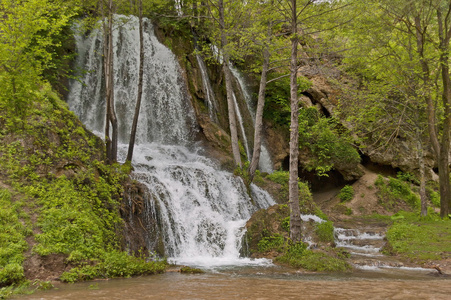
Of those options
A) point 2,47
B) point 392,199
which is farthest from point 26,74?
point 392,199

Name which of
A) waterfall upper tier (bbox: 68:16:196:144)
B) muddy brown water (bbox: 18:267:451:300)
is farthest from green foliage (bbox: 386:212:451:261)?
waterfall upper tier (bbox: 68:16:196:144)

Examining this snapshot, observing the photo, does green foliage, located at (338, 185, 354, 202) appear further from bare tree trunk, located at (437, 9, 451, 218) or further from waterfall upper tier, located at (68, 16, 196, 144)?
waterfall upper tier, located at (68, 16, 196, 144)

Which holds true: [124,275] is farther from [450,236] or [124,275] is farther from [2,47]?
[450,236]

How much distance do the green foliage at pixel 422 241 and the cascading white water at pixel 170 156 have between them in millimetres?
4834

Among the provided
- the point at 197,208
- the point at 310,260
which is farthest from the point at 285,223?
the point at 197,208

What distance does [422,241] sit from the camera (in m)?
11.5

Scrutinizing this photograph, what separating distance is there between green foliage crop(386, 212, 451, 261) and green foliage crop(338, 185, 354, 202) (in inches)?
336

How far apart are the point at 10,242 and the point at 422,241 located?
11.3 m

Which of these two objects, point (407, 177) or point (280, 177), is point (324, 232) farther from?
point (407, 177)

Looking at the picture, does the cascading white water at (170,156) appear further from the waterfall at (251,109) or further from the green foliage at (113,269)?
the waterfall at (251,109)

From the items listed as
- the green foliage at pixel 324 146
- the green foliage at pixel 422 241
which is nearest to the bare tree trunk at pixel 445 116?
the green foliage at pixel 422 241

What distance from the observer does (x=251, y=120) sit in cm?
2250

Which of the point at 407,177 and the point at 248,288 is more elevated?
the point at 407,177

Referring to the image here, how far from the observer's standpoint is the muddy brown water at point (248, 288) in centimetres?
534
